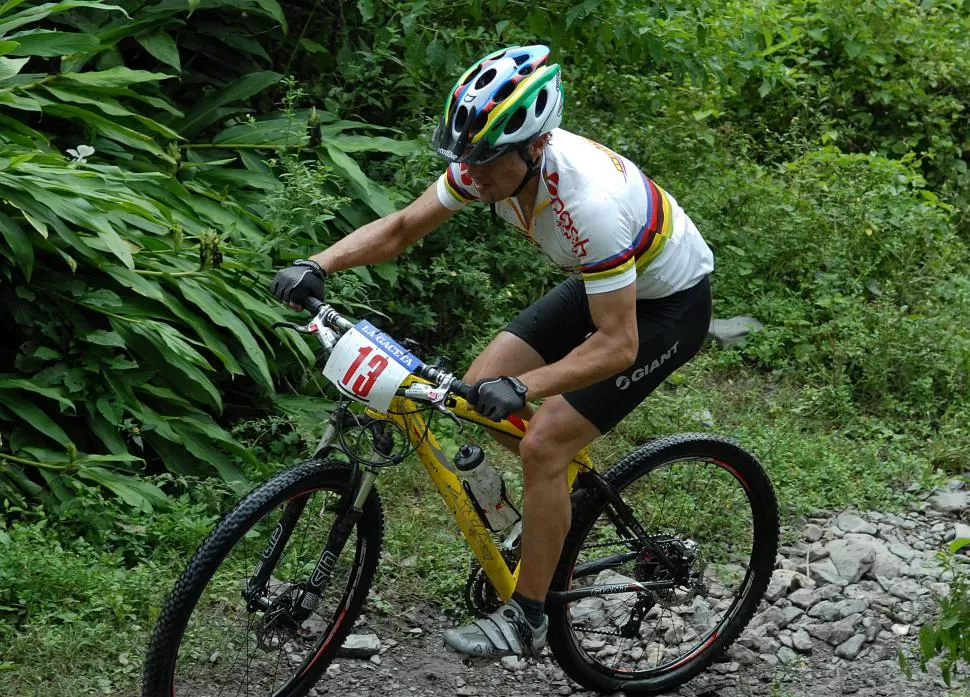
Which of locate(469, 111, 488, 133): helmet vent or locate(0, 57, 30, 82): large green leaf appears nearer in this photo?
locate(469, 111, 488, 133): helmet vent

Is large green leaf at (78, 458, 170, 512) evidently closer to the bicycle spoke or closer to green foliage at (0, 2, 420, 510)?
green foliage at (0, 2, 420, 510)

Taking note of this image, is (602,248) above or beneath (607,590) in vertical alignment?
above

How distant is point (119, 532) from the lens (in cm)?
512

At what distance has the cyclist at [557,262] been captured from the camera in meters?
3.85

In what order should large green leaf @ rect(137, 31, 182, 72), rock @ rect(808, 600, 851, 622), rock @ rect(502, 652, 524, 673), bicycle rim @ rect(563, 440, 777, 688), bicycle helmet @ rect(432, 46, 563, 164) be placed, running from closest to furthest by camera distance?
bicycle helmet @ rect(432, 46, 563, 164) → bicycle rim @ rect(563, 440, 777, 688) → rock @ rect(502, 652, 524, 673) → rock @ rect(808, 600, 851, 622) → large green leaf @ rect(137, 31, 182, 72)

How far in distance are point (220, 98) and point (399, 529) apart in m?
2.86

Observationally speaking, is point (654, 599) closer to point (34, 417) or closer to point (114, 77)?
point (34, 417)

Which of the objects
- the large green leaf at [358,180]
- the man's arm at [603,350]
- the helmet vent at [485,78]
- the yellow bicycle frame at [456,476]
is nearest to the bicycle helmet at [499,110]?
the helmet vent at [485,78]

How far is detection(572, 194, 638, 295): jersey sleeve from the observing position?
3.85 metres

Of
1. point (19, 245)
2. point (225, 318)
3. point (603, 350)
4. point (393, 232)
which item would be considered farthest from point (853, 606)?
point (19, 245)

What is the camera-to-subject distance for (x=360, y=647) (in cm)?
483

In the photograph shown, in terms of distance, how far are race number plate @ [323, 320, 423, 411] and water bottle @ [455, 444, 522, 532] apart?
565 millimetres

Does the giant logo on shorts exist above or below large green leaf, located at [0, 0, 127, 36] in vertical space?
below

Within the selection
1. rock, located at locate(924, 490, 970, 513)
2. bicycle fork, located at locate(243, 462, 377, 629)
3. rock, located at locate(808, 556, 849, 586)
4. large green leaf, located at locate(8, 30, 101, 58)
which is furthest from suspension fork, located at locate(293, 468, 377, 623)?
rock, located at locate(924, 490, 970, 513)
